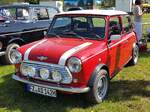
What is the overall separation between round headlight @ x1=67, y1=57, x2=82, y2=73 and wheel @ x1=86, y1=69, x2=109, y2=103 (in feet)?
1.32

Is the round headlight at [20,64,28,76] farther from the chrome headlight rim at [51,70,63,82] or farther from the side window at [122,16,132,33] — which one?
the side window at [122,16,132,33]

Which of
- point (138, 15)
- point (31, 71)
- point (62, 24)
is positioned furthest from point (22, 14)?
point (138, 15)

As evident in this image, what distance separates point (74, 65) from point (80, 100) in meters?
0.99

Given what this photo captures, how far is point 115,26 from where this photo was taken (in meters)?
6.65

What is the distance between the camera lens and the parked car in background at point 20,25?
8.39 m

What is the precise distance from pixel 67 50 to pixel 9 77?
2.62m

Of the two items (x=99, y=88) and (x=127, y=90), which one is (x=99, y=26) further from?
(x=127, y=90)

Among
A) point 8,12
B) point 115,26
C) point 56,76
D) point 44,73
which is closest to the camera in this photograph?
point 56,76

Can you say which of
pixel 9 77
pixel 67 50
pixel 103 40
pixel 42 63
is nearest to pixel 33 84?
pixel 42 63

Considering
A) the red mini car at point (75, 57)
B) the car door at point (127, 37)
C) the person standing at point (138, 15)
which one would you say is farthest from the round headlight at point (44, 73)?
the person standing at point (138, 15)

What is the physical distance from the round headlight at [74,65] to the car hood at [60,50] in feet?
0.28

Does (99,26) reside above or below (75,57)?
above

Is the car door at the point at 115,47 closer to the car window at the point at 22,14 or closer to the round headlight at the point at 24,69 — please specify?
the round headlight at the point at 24,69

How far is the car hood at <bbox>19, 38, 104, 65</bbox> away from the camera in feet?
17.1
